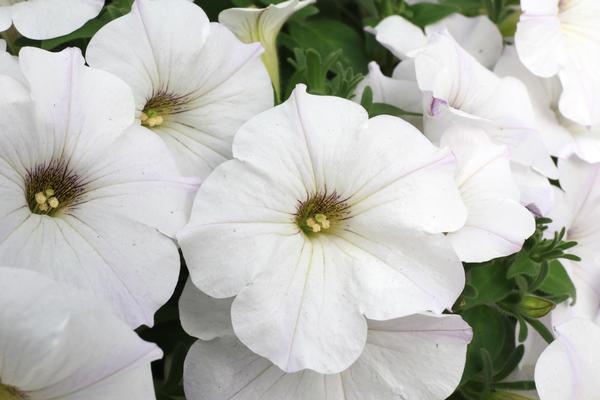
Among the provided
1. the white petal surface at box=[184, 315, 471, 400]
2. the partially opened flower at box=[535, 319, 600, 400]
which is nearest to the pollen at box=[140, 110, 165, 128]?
the white petal surface at box=[184, 315, 471, 400]

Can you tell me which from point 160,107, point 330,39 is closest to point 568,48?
point 330,39

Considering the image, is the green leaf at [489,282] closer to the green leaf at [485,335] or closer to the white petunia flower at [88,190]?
the green leaf at [485,335]

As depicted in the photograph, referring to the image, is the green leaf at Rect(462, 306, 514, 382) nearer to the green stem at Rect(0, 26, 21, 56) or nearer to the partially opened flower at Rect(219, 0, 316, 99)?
the partially opened flower at Rect(219, 0, 316, 99)

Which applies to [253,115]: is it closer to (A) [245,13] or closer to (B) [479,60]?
(A) [245,13]

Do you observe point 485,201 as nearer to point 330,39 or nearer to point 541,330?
point 541,330

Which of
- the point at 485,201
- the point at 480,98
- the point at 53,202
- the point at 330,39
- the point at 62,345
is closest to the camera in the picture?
the point at 62,345

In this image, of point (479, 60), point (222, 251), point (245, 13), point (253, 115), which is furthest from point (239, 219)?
point (479, 60)

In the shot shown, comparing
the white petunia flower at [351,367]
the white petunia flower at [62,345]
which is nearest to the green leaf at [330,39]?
the white petunia flower at [351,367]
